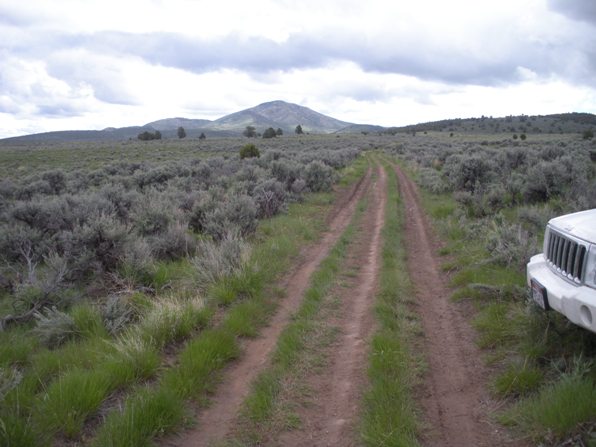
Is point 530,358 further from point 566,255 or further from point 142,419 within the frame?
point 142,419

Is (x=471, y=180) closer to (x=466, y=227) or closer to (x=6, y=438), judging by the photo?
(x=466, y=227)

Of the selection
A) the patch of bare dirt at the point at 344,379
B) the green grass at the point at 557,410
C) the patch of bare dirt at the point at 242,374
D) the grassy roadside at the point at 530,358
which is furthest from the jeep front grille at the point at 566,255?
the patch of bare dirt at the point at 242,374

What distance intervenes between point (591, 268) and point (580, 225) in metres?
0.61

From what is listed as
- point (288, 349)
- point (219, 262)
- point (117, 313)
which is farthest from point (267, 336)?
point (219, 262)

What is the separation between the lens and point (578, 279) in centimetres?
377

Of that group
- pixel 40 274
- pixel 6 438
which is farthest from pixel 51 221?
pixel 6 438

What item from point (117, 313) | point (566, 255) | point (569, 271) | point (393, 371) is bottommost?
point (393, 371)

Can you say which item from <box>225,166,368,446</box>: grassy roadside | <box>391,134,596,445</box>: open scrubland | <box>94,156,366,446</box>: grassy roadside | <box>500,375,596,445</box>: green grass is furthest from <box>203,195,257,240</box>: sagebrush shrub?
<box>500,375,596,445</box>: green grass

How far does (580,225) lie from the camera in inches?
158

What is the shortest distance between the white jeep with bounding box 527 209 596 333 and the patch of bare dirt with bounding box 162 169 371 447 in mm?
2946

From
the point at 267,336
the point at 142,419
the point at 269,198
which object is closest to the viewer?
the point at 142,419

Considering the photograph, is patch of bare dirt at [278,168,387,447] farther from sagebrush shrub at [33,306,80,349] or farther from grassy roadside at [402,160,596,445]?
sagebrush shrub at [33,306,80,349]

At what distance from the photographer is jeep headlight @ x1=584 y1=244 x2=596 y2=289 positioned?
3.51 metres

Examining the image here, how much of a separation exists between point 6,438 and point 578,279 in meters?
4.58
